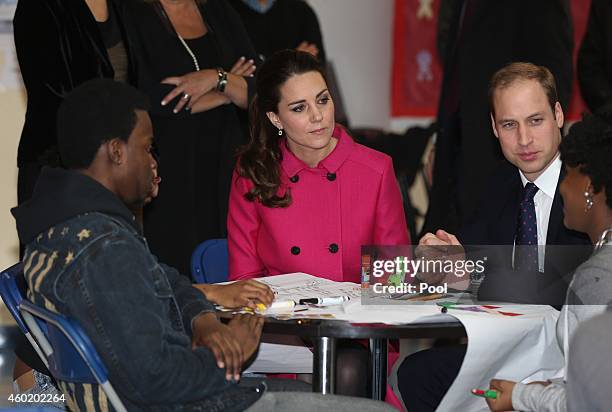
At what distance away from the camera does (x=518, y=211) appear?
3096 mm

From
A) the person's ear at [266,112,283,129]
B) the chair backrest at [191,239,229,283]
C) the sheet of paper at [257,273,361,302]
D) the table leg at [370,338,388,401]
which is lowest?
the table leg at [370,338,388,401]

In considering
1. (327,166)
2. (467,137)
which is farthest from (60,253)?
(467,137)

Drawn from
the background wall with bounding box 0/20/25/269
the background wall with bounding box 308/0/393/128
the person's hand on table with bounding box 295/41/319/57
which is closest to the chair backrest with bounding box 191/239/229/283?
the person's hand on table with bounding box 295/41/319/57

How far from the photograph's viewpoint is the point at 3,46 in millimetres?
5324

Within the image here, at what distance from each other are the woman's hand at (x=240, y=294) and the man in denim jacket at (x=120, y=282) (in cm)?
21

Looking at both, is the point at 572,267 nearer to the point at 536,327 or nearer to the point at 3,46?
the point at 536,327

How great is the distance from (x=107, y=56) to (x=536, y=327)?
6.15ft

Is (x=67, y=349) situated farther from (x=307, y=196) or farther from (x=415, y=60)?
(x=415, y=60)

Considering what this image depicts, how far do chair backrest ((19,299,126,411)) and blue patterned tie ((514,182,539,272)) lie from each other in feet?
4.43

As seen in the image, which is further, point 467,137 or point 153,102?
point 467,137

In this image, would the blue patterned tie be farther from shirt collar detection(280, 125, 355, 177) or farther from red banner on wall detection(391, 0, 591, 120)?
red banner on wall detection(391, 0, 591, 120)

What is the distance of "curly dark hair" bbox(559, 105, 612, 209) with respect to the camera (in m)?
2.32

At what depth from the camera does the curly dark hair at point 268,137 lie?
337cm

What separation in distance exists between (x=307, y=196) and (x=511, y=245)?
70 centimetres
